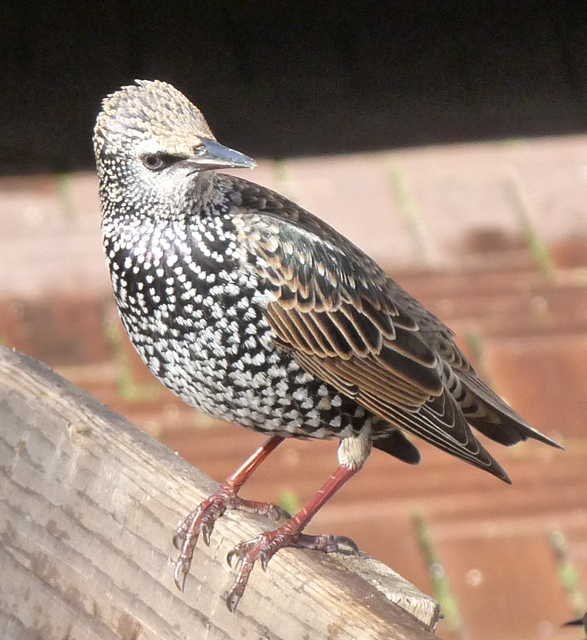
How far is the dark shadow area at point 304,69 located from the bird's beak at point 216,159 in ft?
10.9

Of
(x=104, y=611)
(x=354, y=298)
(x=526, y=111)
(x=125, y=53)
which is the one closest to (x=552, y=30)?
(x=526, y=111)

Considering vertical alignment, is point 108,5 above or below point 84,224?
above

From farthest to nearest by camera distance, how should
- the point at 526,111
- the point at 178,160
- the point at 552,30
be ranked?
1. the point at 552,30
2. the point at 526,111
3. the point at 178,160

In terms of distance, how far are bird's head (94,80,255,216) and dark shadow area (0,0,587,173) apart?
313 cm

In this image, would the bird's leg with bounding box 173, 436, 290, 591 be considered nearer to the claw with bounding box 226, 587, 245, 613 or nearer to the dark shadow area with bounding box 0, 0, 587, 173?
the claw with bounding box 226, 587, 245, 613

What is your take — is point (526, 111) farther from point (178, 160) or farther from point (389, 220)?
point (178, 160)

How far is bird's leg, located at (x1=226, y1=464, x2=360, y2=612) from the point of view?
1493mm

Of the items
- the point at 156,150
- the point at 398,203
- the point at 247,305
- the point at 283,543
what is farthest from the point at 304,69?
the point at 283,543

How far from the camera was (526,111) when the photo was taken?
5.45m

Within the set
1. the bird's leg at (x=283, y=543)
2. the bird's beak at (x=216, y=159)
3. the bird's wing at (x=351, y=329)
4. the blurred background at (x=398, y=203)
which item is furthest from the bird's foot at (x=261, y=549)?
the blurred background at (x=398, y=203)

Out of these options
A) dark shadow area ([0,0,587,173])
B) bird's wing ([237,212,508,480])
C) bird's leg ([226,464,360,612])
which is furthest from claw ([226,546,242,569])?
dark shadow area ([0,0,587,173])

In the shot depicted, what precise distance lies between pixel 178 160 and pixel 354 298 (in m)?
0.51

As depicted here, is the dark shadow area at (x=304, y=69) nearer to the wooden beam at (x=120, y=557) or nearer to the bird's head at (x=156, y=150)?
the bird's head at (x=156, y=150)

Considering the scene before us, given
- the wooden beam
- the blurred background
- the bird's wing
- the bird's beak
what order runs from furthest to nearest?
the blurred background < the bird's wing < the bird's beak < the wooden beam
